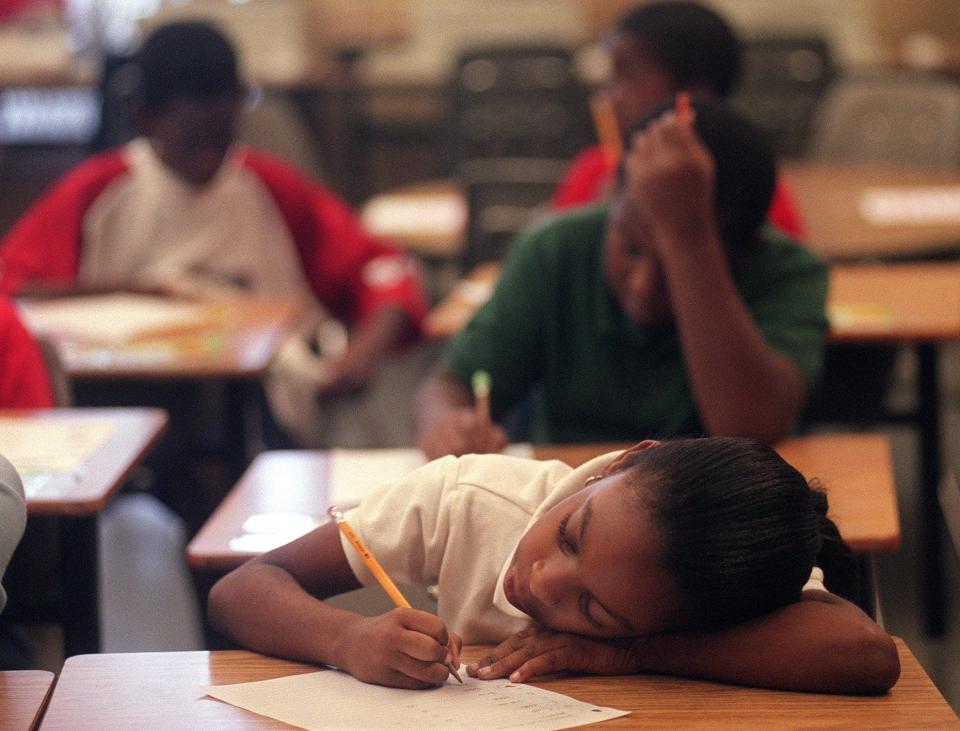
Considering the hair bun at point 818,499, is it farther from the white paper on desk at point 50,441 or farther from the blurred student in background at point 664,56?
the blurred student in background at point 664,56

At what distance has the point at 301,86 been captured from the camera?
5871mm

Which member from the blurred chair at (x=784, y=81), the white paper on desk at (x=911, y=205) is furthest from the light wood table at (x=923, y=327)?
the blurred chair at (x=784, y=81)

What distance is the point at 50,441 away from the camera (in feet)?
5.56

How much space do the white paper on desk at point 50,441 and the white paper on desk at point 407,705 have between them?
628 mm

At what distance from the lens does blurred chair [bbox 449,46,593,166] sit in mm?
4602

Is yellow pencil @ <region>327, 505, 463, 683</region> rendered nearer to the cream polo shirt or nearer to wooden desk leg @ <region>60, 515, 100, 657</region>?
the cream polo shirt

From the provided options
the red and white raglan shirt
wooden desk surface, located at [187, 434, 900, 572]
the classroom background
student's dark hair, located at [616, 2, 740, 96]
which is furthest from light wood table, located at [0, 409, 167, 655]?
the classroom background

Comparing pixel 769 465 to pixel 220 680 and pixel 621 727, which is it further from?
pixel 220 680

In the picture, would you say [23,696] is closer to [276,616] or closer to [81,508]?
[276,616]

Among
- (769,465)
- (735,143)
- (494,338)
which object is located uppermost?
(735,143)

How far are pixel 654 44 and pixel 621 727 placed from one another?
71.1 inches

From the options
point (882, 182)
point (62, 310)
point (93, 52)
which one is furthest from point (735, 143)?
point (93, 52)

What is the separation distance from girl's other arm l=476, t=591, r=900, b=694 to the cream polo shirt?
6cm

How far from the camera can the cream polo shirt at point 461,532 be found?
1142 millimetres
